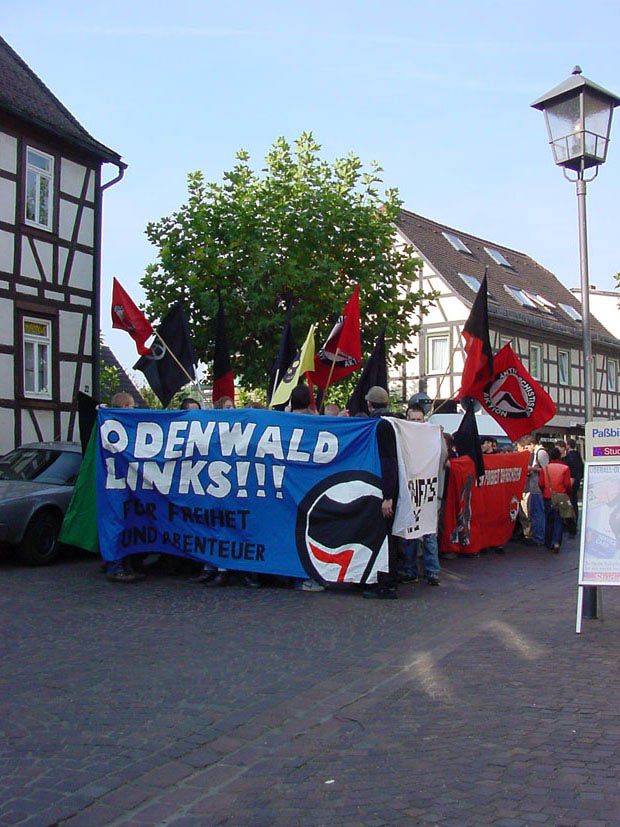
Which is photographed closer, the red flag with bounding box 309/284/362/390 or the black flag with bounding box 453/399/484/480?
the red flag with bounding box 309/284/362/390

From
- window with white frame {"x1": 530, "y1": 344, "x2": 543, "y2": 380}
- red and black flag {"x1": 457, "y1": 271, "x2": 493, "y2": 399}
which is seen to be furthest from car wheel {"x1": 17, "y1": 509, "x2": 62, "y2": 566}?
window with white frame {"x1": 530, "y1": 344, "x2": 543, "y2": 380}

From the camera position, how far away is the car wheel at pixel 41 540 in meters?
11.5

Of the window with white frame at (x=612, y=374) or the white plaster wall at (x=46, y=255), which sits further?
the window with white frame at (x=612, y=374)

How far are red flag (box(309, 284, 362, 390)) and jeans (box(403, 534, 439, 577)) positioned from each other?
2.49 metres

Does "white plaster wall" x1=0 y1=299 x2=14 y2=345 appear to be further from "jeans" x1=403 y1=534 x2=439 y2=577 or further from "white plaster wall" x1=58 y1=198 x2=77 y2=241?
Answer: "jeans" x1=403 y1=534 x2=439 y2=577

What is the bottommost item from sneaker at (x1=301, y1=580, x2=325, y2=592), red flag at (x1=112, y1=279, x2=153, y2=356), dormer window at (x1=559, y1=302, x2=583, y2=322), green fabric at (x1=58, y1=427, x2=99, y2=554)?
sneaker at (x1=301, y1=580, x2=325, y2=592)

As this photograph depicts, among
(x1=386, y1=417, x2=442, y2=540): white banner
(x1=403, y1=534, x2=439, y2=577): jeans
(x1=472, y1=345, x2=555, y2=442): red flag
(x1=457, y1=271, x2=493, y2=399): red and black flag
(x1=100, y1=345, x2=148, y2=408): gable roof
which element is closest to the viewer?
(x1=386, y1=417, x2=442, y2=540): white banner

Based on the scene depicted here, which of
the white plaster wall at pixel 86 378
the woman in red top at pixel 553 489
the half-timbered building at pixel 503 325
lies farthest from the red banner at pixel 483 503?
the half-timbered building at pixel 503 325

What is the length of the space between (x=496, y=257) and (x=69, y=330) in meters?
29.7

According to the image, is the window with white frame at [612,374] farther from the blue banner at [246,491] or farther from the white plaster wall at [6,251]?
the blue banner at [246,491]

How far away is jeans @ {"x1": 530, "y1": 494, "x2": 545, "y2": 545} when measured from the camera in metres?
15.4

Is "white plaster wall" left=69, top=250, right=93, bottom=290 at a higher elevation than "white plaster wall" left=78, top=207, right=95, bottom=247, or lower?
lower

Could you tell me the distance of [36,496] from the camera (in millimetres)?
11695

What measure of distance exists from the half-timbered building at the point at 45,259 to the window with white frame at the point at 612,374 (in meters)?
29.1
